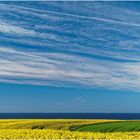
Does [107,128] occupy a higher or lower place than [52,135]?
higher

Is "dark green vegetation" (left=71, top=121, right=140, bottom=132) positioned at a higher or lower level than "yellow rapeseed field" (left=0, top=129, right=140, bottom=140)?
higher

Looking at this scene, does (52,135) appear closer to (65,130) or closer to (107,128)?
(65,130)

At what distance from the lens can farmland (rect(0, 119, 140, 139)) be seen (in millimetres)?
17875

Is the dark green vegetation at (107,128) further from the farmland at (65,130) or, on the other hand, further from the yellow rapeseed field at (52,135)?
the yellow rapeseed field at (52,135)

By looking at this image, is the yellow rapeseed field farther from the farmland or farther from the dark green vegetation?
the dark green vegetation

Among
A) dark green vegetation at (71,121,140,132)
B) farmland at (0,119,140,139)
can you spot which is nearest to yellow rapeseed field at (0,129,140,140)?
farmland at (0,119,140,139)

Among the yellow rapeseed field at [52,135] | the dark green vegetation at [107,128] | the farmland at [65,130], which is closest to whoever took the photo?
the yellow rapeseed field at [52,135]

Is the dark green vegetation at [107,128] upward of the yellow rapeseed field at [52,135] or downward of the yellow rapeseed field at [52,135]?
upward

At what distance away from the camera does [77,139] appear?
52.5 ft

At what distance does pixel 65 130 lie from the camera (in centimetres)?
2669

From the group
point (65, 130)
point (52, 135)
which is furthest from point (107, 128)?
point (52, 135)

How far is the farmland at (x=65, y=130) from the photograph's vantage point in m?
17.9

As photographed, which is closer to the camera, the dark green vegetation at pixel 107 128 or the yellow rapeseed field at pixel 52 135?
the yellow rapeseed field at pixel 52 135

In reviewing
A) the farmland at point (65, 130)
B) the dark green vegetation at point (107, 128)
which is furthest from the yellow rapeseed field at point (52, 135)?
the dark green vegetation at point (107, 128)
